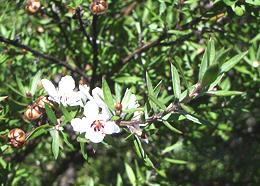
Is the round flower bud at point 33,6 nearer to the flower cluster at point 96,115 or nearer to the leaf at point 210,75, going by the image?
the flower cluster at point 96,115

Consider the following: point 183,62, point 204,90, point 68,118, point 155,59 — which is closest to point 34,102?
point 68,118

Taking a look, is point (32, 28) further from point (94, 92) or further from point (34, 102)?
point (94, 92)

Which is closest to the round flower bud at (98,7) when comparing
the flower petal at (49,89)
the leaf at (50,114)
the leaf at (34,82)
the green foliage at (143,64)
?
the green foliage at (143,64)

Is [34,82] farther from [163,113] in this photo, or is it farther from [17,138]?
[163,113]

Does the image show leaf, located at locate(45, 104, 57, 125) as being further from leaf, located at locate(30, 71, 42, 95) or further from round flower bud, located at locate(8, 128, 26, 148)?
leaf, located at locate(30, 71, 42, 95)

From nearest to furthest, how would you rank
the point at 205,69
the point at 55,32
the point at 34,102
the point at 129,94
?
the point at 205,69 < the point at 129,94 < the point at 34,102 < the point at 55,32

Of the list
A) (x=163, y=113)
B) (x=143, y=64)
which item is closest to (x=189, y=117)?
(x=163, y=113)
